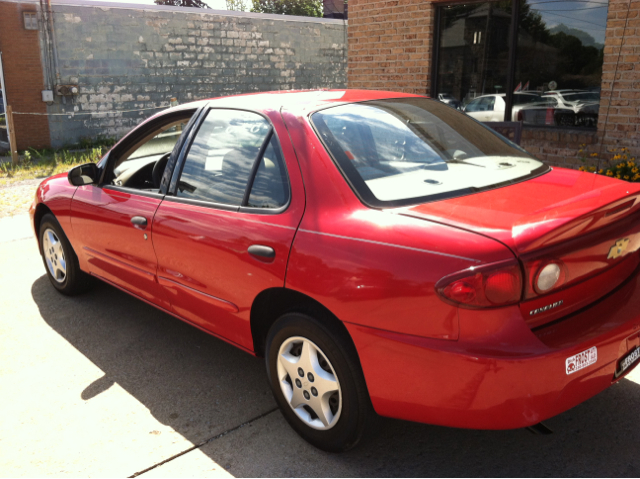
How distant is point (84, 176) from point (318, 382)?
2.61m

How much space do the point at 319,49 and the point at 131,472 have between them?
755 inches

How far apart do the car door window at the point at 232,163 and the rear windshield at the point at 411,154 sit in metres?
0.32

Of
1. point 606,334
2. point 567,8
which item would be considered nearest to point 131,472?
point 606,334

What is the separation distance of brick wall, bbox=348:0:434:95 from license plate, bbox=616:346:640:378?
654 centimetres

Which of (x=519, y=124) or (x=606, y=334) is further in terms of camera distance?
(x=519, y=124)

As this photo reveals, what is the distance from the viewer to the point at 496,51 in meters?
7.97

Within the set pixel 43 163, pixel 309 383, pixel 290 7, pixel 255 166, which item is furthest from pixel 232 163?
pixel 290 7

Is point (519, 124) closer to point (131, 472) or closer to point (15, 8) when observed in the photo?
point (131, 472)

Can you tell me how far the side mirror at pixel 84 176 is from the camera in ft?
14.1

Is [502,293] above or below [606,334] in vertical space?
above

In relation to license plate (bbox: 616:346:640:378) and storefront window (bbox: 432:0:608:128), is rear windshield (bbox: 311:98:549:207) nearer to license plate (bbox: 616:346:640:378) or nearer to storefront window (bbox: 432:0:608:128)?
license plate (bbox: 616:346:640:378)

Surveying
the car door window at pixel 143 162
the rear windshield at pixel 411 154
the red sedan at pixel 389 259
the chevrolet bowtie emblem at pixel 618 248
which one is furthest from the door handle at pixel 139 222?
the chevrolet bowtie emblem at pixel 618 248

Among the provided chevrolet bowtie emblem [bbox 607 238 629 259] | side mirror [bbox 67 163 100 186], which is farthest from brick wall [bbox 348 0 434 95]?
chevrolet bowtie emblem [bbox 607 238 629 259]

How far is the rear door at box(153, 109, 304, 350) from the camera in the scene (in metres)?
2.86
